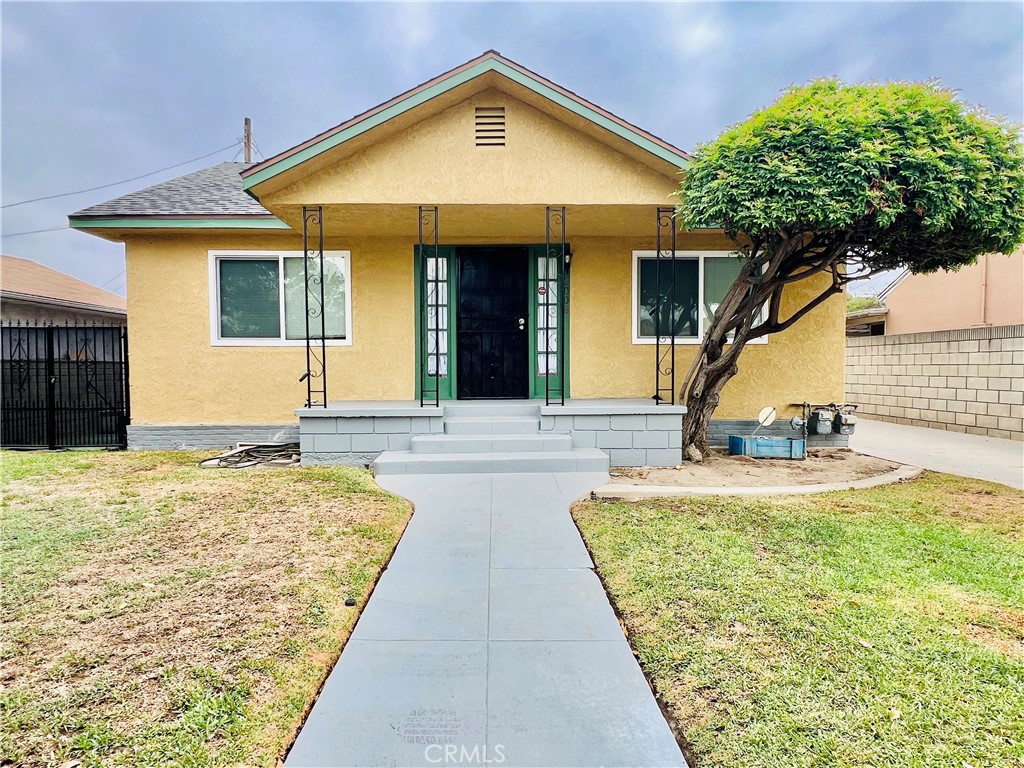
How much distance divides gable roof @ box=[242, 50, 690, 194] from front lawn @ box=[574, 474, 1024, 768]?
14.2 ft

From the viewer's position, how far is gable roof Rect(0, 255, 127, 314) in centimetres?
1235

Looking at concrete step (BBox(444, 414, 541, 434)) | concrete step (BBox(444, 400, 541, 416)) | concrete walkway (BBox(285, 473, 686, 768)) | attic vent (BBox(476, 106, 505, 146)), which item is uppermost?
attic vent (BBox(476, 106, 505, 146))

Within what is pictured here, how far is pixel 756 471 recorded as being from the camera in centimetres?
619

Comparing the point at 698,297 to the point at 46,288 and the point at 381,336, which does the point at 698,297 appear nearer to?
the point at 381,336

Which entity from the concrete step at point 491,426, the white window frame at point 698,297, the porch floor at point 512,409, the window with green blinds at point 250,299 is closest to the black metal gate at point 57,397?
the window with green blinds at point 250,299

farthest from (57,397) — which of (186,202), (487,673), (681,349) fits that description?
(681,349)

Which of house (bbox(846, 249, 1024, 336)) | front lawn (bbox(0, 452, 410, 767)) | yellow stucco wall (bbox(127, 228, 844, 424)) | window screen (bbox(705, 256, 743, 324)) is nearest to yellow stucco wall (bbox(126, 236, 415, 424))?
yellow stucco wall (bbox(127, 228, 844, 424))

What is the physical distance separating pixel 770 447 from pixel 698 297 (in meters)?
2.45

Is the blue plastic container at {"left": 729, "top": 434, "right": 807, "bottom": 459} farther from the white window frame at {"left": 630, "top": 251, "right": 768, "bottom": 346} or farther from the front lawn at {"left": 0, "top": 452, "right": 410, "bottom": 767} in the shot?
the front lawn at {"left": 0, "top": 452, "right": 410, "bottom": 767}

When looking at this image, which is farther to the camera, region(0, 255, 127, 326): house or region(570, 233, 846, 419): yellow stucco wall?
region(0, 255, 127, 326): house

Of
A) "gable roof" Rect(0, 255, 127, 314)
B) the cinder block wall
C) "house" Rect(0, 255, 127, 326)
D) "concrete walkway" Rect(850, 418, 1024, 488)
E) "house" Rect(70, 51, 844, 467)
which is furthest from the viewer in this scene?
"gable roof" Rect(0, 255, 127, 314)

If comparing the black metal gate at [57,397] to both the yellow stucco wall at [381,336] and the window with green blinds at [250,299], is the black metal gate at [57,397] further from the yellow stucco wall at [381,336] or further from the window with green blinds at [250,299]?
the window with green blinds at [250,299]

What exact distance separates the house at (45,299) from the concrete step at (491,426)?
8.82 meters

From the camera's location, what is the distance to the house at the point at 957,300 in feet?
36.0
